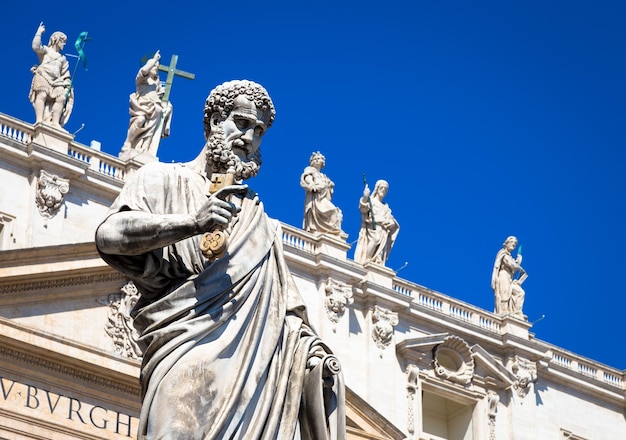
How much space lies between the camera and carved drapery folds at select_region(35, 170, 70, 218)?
25.5 metres

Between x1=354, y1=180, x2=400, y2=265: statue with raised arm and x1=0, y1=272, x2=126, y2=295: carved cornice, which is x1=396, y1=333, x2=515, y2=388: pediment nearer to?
x1=354, y1=180, x2=400, y2=265: statue with raised arm

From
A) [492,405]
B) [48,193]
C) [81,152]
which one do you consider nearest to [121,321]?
[48,193]

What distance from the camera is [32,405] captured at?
25250 mm

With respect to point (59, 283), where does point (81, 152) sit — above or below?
above

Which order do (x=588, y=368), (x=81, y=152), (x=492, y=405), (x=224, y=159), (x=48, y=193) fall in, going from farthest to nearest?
1. (x=588, y=368)
2. (x=492, y=405)
3. (x=81, y=152)
4. (x=48, y=193)
5. (x=224, y=159)

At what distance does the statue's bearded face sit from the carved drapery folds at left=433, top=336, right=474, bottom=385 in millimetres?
24675

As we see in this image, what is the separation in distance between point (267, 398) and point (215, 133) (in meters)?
1.06

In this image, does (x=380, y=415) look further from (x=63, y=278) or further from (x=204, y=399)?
(x=204, y=399)

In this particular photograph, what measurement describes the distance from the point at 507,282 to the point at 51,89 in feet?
34.9

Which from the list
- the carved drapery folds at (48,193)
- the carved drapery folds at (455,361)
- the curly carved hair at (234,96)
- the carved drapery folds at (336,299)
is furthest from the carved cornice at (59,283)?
the curly carved hair at (234,96)

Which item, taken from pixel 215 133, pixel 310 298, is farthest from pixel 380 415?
pixel 215 133

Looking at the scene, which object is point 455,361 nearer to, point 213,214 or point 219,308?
point 219,308

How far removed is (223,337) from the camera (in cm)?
532

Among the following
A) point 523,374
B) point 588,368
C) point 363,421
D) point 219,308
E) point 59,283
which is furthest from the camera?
point 588,368
